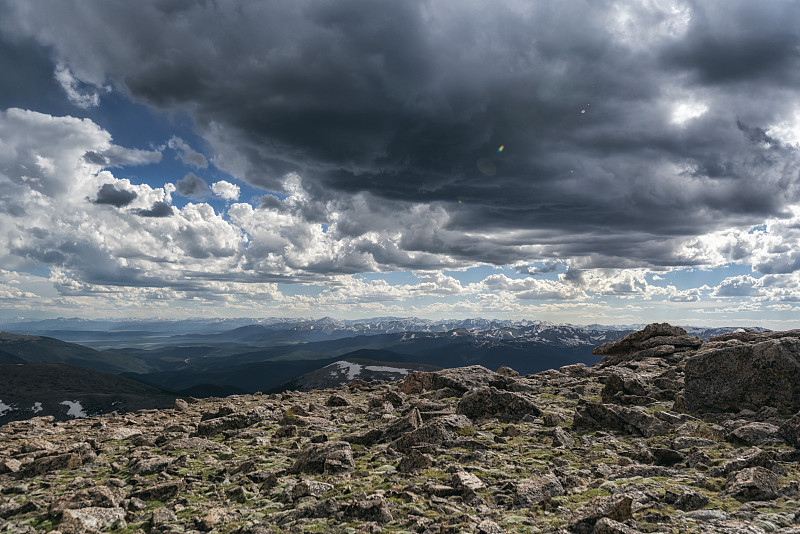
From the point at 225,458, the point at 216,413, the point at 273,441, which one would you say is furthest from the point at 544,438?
the point at 216,413

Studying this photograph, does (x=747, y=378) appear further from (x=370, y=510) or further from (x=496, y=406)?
(x=370, y=510)

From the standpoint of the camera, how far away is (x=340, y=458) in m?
15.1

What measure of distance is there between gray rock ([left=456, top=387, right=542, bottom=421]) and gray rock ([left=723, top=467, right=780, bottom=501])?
996 cm

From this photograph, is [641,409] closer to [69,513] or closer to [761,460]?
[761,460]

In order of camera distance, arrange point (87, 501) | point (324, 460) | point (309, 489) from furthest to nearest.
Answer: point (324, 460) → point (309, 489) → point (87, 501)

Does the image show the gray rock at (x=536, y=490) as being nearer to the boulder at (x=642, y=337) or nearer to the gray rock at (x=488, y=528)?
the gray rock at (x=488, y=528)

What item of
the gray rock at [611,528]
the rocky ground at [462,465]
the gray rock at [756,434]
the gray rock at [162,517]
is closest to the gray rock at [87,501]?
the rocky ground at [462,465]

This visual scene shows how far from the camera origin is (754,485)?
10547 millimetres

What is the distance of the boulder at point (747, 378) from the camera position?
1833 centimetres

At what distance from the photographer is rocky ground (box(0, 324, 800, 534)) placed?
10.5 meters

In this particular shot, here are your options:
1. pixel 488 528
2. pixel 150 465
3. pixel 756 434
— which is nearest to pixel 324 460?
pixel 150 465

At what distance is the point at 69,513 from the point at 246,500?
188 inches

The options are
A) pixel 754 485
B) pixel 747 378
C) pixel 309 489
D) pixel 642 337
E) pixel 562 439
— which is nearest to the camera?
pixel 754 485

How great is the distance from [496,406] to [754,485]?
11626 millimetres
